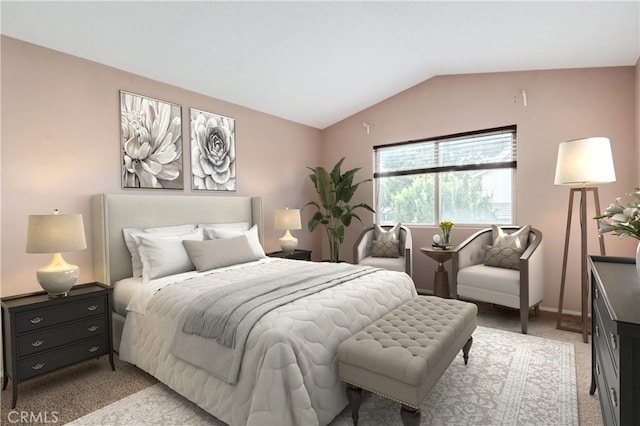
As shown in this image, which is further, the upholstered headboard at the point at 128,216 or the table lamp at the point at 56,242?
the upholstered headboard at the point at 128,216

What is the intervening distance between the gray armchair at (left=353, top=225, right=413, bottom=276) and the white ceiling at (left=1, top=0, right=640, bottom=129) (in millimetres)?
2100

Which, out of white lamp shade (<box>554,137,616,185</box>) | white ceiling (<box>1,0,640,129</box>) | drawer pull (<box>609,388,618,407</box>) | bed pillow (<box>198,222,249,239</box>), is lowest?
drawer pull (<box>609,388,618,407</box>)

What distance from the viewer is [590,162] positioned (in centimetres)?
292

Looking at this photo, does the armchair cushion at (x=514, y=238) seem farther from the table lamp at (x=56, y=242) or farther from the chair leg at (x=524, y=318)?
the table lamp at (x=56, y=242)

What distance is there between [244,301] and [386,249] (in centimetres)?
281

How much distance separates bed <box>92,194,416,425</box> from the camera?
5.37 feet

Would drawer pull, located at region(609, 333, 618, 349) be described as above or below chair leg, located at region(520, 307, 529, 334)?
above

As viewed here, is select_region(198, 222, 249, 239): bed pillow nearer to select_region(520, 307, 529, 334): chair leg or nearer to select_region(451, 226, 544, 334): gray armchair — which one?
select_region(451, 226, 544, 334): gray armchair

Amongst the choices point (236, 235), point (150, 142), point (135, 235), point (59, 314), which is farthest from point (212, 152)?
point (59, 314)

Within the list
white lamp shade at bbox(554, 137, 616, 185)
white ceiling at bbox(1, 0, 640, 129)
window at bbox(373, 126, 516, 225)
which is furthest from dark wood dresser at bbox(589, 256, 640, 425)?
window at bbox(373, 126, 516, 225)

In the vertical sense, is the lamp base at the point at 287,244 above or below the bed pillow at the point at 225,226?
below

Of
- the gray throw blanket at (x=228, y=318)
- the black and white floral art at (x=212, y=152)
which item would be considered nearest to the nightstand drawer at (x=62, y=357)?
the gray throw blanket at (x=228, y=318)

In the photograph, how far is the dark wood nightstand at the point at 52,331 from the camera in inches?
84.8

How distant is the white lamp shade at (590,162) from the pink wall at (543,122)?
2.15 ft
